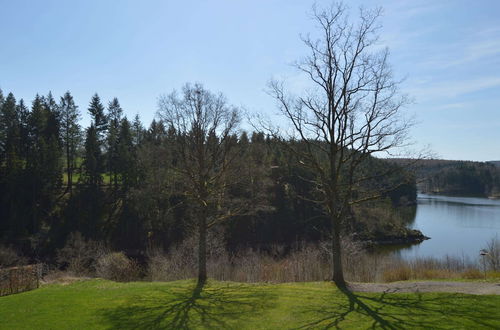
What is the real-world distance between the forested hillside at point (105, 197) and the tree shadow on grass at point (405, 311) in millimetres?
29621

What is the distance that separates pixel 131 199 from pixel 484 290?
44.7 m

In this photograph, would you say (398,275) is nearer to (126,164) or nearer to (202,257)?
(202,257)

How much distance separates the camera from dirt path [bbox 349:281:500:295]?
41.7 ft

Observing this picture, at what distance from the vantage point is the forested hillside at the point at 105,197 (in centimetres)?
4581

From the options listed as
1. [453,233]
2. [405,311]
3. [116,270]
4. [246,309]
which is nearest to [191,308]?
[246,309]

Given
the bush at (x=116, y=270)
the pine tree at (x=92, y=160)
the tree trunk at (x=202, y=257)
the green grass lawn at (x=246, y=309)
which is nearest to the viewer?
the green grass lawn at (x=246, y=309)

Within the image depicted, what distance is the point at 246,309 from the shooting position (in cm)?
1209

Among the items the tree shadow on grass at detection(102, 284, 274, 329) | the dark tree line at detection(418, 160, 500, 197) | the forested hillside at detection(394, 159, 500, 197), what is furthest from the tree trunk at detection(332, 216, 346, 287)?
the dark tree line at detection(418, 160, 500, 197)

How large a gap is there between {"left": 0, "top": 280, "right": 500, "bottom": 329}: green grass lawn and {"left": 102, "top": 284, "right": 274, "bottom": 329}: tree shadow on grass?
0.03m

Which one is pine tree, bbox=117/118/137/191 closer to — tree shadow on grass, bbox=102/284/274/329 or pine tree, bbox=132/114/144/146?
pine tree, bbox=132/114/144/146

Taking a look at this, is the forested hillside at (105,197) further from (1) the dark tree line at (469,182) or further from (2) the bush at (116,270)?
(1) the dark tree line at (469,182)

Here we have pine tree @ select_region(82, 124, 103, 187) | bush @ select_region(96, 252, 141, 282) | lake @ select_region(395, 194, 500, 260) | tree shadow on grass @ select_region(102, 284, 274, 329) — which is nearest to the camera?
tree shadow on grass @ select_region(102, 284, 274, 329)

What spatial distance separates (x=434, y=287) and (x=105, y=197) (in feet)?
165

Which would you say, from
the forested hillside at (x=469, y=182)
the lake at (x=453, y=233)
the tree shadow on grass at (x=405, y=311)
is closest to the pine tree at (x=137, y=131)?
the lake at (x=453, y=233)
